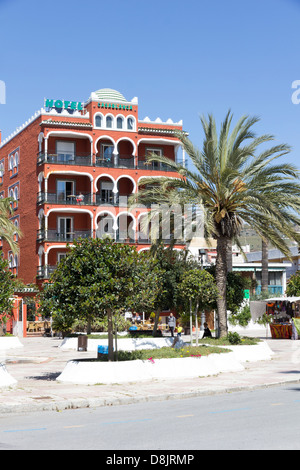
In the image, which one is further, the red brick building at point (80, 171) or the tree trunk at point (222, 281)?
the red brick building at point (80, 171)

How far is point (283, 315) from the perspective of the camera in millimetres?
42062

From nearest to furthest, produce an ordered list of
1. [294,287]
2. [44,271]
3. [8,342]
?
[8,342], [294,287], [44,271]

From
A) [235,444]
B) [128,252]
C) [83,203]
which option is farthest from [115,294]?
[83,203]

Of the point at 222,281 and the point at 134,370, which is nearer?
the point at 134,370

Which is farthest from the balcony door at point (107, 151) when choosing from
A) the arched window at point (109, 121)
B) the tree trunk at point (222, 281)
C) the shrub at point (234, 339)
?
the shrub at point (234, 339)

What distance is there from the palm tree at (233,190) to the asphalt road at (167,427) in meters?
9.92

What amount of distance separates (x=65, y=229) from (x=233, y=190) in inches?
1195

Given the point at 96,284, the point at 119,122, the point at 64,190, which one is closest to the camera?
the point at 96,284

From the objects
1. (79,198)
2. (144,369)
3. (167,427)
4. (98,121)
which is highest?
(98,121)

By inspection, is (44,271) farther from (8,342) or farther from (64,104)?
(8,342)

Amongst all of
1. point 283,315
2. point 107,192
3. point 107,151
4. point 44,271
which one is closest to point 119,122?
point 107,151

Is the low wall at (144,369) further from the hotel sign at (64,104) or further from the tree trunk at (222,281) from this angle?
the hotel sign at (64,104)

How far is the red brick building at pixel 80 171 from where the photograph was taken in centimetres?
5122

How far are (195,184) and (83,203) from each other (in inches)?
1130
